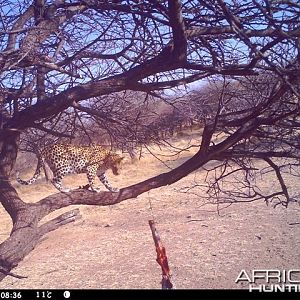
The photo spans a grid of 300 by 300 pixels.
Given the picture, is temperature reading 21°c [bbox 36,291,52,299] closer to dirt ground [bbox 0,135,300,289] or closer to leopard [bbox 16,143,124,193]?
dirt ground [bbox 0,135,300,289]

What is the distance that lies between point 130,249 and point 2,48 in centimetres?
509

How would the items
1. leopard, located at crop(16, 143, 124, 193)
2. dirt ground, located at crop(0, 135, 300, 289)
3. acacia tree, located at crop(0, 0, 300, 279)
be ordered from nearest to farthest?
acacia tree, located at crop(0, 0, 300, 279) < dirt ground, located at crop(0, 135, 300, 289) < leopard, located at crop(16, 143, 124, 193)

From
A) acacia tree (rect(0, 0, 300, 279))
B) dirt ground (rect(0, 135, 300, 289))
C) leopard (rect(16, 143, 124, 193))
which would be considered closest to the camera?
acacia tree (rect(0, 0, 300, 279))

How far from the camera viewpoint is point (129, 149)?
18.2ft

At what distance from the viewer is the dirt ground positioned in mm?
6344

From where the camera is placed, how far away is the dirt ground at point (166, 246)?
6344 mm

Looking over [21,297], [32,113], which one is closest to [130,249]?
[21,297]
